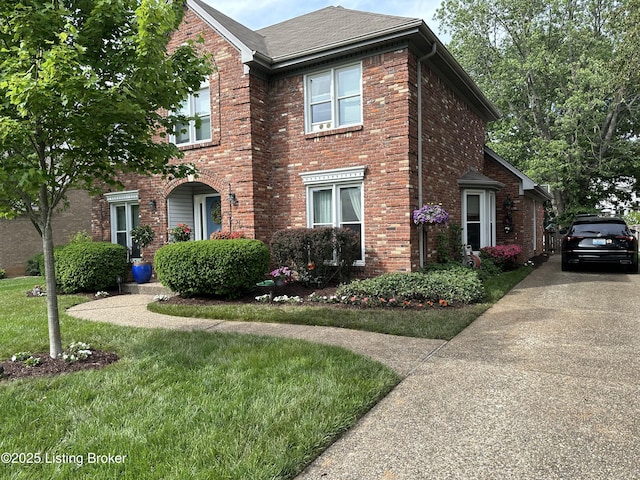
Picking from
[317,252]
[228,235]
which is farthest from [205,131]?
[317,252]

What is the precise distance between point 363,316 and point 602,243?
9.06m

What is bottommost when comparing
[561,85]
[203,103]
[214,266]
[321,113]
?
[214,266]

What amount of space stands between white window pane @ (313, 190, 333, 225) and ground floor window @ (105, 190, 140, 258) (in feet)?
18.4

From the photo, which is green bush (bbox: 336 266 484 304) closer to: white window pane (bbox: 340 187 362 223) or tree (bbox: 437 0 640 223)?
white window pane (bbox: 340 187 362 223)

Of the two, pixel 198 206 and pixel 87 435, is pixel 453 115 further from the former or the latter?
pixel 87 435

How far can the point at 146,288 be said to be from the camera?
9.96m

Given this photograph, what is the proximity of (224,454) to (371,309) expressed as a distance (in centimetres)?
478

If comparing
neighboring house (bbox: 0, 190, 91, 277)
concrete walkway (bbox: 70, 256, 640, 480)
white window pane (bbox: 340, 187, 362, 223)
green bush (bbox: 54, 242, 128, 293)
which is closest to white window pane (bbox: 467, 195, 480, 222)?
white window pane (bbox: 340, 187, 362, 223)

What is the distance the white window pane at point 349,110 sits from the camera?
916 centimetres

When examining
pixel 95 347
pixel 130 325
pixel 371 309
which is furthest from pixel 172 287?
pixel 371 309

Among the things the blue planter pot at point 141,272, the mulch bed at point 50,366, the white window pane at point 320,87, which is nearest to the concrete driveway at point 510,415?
the mulch bed at point 50,366

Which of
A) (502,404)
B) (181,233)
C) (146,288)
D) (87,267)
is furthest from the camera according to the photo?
(181,233)

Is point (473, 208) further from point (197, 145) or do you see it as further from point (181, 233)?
point (181, 233)

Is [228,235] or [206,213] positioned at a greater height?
[206,213]
